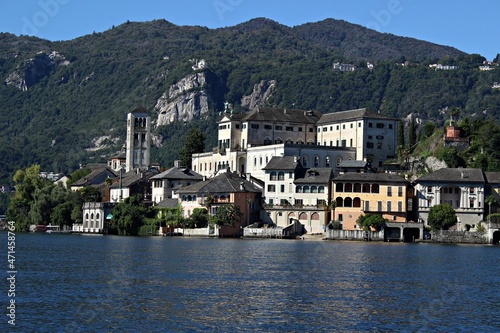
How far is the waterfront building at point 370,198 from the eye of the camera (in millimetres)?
120438

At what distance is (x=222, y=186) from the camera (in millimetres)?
127375

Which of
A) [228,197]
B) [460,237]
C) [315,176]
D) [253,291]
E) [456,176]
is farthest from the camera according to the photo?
[315,176]

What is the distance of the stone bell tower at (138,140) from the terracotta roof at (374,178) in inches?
2546

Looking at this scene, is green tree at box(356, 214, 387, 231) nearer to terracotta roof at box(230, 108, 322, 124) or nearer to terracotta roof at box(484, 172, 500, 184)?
terracotta roof at box(484, 172, 500, 184)

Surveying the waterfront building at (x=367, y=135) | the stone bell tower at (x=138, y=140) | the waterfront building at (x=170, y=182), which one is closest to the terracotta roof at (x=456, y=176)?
the waterfront building at (x=367, y=135)

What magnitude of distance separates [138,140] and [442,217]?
79.9 meters

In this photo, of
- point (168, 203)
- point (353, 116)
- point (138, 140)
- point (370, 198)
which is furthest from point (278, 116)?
point (138, 140)

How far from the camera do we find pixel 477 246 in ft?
364

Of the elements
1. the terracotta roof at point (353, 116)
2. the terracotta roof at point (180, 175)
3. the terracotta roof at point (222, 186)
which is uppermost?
the terracotta roof at point (353, 116)

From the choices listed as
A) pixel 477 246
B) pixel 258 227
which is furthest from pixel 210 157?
pixel 477 246

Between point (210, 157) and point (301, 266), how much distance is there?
253 ft

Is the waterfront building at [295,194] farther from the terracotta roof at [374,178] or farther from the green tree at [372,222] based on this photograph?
the green tree at [372,222]

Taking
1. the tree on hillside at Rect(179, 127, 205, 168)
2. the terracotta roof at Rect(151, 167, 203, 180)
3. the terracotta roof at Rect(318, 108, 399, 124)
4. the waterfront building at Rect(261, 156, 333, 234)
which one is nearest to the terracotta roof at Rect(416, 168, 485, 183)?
the waterfront building at Rect(261, 156, 333, 234)

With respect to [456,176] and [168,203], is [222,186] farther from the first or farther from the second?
[456,176]
